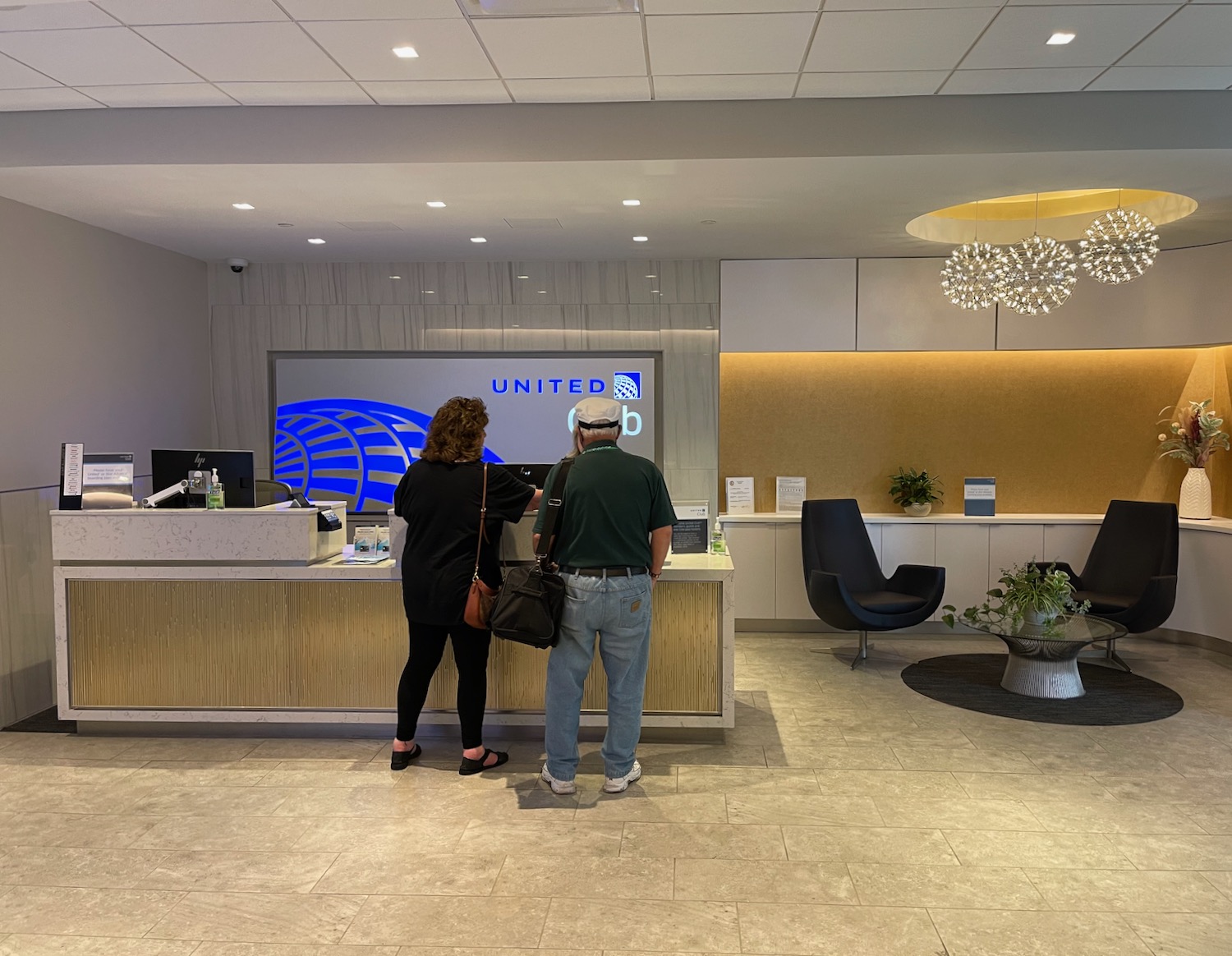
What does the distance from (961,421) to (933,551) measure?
1214 mm

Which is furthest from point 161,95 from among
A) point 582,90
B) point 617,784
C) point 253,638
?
point 617,784

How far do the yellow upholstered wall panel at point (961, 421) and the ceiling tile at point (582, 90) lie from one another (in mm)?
3645

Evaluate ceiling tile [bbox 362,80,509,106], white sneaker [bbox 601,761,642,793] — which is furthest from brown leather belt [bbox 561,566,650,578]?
ceiling tile [bbox 362,80,509,106]

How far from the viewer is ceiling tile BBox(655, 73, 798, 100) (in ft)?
14.0

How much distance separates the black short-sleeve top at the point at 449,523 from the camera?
13.9 feet

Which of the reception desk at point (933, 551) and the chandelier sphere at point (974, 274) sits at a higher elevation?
the chandelier sphere at point (974, 274)

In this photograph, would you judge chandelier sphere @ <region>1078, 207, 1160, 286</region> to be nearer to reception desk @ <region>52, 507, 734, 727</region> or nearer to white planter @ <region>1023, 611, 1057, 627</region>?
white planter @ <region>1023, 611, 1057, 627</region>

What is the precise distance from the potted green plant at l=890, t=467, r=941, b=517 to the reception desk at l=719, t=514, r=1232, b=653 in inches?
4.7

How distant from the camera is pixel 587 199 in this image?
5.40 metres

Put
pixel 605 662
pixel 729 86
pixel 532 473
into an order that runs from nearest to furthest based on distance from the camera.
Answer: pixel 605 662 → pixel 729 86 → pixel 532 473

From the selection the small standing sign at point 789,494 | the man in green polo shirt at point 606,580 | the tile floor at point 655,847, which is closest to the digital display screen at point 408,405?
the small standing sign at point 789,494

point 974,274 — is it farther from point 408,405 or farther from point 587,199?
point 408,405

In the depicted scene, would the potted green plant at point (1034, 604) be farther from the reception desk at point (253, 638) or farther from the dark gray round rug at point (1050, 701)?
the reception desk at point (253, 638)

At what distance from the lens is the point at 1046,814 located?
156 inches
